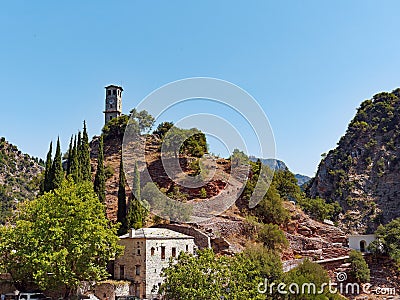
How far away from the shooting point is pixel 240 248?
34.2 meters

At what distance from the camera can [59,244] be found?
83.7 feet

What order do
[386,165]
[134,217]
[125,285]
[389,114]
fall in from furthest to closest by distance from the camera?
[389,114] → [386,165] → [134,217] → [125,285]

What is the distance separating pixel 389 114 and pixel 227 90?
7191 centimetres

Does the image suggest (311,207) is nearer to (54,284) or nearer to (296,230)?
(296,230)

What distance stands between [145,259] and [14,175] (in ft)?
272

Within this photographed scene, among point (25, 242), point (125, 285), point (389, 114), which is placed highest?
Answer: point (389, 114)

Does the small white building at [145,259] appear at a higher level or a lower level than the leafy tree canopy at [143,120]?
lower

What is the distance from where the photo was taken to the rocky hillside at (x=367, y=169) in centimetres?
7838

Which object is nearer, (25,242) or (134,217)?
(25,242)

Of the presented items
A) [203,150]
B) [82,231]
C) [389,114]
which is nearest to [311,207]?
[203,150]

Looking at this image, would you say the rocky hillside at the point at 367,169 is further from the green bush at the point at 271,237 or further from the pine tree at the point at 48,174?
the pine tree at the point at 48,174

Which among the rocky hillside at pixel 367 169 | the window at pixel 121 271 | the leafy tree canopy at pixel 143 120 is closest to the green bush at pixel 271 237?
the window at pixel 121 271

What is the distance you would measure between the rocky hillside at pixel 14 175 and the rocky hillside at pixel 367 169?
59884mm

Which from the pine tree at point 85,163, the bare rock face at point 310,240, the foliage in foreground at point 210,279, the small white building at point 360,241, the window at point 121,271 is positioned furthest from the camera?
the small white building at point 360,241
